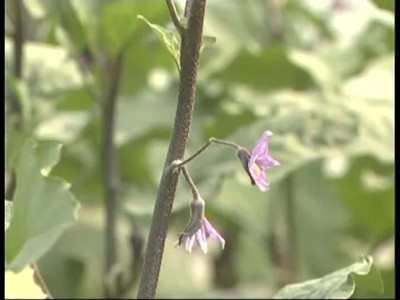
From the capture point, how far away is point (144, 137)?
1711 mm

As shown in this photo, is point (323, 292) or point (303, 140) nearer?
point (323, 292)

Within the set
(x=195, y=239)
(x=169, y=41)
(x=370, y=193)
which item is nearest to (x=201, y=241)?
(x=195, y=239)

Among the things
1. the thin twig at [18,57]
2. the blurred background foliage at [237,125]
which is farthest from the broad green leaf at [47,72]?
the thin twig at [18,57]

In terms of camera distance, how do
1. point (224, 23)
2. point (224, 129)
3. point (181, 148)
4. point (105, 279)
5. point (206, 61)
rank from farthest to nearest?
point (224, 23), point (206, 61), point (224, 129), point (105, 279), point (181, 148)

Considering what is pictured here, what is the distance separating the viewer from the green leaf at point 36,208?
86 centimetres

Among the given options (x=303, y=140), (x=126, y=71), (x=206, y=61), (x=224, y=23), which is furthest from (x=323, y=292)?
(x=224, y=23)

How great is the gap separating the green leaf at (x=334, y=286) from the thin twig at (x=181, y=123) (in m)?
0.18

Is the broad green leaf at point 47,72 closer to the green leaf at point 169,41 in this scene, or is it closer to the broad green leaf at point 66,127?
the broad green leaf at point 66,127

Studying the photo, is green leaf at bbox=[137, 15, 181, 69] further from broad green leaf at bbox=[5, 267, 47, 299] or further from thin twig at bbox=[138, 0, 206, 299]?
broad green leaf at bbox=[5, 267, 47, 299]

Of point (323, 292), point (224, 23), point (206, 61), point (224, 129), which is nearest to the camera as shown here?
point (323, 292)

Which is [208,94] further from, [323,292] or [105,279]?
[323,292]

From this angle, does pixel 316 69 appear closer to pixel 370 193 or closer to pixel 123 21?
pixel 370 193

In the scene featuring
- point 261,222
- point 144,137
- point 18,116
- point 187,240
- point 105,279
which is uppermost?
point 187,240

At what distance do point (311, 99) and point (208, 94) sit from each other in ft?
1.08
